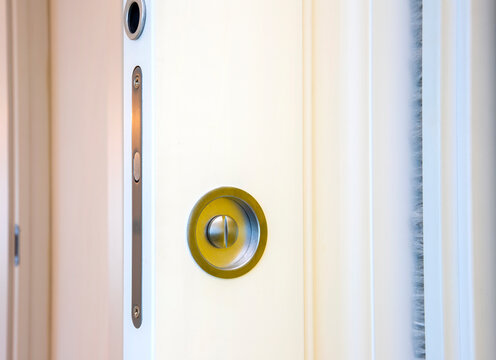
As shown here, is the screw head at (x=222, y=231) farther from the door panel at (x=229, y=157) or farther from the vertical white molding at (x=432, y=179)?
the vertical white molding at (x=432, y=179)

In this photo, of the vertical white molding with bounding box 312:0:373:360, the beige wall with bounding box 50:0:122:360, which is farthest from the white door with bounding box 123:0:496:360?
the beige wall with bounding box 50:0:122:360

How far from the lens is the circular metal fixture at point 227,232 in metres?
0.32

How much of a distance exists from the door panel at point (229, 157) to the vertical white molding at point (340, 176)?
3cm

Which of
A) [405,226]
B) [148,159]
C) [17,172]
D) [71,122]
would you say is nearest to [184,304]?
[148,159]

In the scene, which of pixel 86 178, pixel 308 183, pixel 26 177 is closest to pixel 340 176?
pixel 308 183

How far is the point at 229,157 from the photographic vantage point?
0.33 m

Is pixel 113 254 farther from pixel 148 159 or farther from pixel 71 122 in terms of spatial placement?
pixel 71 122

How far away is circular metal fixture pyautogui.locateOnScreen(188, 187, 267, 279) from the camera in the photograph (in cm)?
32

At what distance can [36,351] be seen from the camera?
78 cm

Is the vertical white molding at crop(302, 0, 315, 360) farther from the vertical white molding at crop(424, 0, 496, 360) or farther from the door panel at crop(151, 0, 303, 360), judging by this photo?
the vertical white molding at crop(424, 0, 496, 360)

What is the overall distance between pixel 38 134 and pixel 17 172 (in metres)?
0.09

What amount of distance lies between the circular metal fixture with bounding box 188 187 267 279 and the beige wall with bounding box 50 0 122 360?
0.14m

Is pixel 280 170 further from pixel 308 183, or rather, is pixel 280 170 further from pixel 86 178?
pixel 86 178

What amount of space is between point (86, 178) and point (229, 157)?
392mm
